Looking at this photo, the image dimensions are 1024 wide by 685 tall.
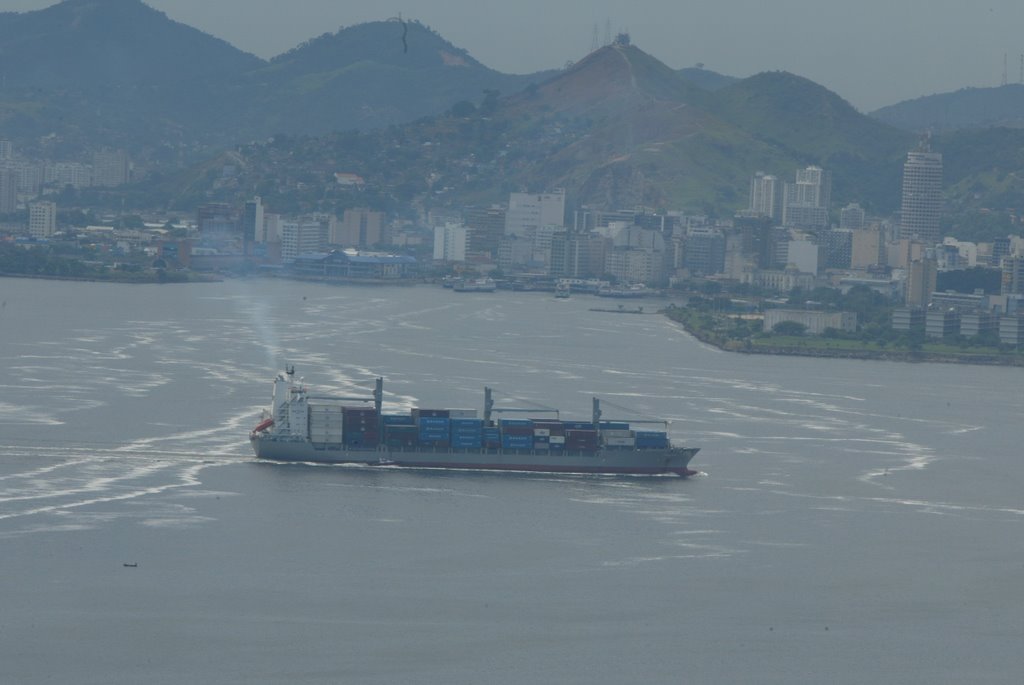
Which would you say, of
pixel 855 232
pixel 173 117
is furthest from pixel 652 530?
pixel 173 117

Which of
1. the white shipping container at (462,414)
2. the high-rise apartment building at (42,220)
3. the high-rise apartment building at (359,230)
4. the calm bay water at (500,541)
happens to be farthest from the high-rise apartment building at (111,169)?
the white shipping container at (462,414)

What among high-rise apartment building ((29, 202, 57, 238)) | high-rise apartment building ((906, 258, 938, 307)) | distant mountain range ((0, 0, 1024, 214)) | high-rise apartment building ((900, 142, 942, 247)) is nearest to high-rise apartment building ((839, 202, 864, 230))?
high-rise apartment building ((900, 142, 942, 247))

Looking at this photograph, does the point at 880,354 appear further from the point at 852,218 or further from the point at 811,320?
the point at 852,218

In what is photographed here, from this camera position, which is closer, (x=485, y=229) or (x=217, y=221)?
(x=217, y=221)

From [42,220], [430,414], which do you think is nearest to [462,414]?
[430,414]

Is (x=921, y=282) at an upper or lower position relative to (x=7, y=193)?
lower

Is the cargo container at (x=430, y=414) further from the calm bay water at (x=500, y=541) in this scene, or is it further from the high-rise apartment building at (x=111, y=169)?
the high-rise apartment building at (x=111, y=169)

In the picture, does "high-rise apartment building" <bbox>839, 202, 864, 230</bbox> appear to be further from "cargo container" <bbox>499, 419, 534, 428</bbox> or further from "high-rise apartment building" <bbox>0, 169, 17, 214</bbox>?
"cargo container" <bbox>499, 419, 534, 428</bbox>
